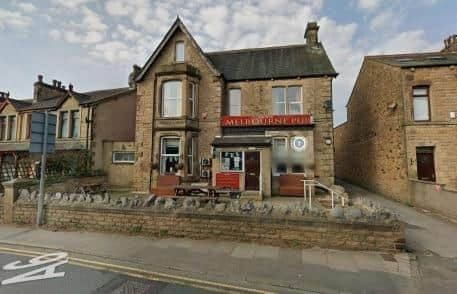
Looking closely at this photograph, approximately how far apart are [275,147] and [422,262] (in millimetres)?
9245

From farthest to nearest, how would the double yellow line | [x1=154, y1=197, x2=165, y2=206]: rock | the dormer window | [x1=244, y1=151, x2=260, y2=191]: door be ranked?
1. the dormer window
2. [x1=244, y1=151, x2=260, y2=191]: door
3. [x1=154, y1=197, x2=165, y2=206]: rock
4. the double yellow line

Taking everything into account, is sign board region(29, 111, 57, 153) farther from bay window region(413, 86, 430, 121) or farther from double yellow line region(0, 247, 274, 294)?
bay window region(413, 86, 430, 121)

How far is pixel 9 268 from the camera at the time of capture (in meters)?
5.05

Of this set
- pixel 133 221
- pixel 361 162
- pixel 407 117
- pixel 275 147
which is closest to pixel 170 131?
pixel 275 147

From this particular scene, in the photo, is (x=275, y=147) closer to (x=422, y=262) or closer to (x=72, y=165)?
(x=422, y=262)

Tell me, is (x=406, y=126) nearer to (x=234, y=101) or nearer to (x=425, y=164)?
(x=425, y=164)

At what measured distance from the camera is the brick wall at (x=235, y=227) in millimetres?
5789

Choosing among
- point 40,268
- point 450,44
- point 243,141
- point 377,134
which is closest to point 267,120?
point 243,141

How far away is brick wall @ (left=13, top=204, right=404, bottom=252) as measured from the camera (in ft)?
19.0

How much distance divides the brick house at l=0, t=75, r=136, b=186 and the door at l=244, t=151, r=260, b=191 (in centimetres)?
915

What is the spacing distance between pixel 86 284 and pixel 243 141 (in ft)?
31.8

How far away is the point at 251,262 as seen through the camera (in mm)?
5230

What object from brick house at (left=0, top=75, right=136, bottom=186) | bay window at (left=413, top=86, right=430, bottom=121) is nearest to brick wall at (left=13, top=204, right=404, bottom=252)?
brick house at (left=0, top=75, right=136, bottom=186)

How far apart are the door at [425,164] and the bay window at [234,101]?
34.7ft
